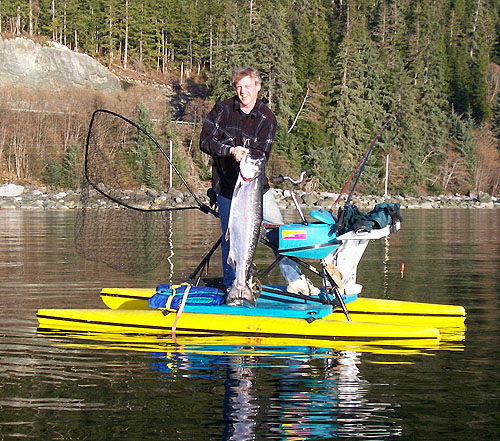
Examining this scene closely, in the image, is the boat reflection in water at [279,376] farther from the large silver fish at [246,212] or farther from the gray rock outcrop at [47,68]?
the gray rock outcrop at [47,68]

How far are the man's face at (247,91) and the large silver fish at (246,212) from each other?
0.53m

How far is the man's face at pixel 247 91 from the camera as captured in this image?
804 cm

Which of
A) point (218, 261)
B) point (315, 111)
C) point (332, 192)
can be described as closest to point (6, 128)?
point (332, 192)

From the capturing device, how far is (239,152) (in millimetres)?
7777

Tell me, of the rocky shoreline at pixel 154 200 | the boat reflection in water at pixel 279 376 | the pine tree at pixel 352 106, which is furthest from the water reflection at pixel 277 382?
the pine tree at pixel 352 106

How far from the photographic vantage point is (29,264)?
14.2m

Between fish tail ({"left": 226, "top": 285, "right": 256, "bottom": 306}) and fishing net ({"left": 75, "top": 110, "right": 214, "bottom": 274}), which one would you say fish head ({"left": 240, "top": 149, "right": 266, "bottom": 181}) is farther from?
fishing net ({"left": 75, "top": 110, "right": 214, "bottom": 274})

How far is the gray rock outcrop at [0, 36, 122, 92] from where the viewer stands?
70.1 m

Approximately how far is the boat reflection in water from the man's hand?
5.28 feet

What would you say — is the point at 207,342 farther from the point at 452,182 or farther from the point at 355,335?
the point at 452,182

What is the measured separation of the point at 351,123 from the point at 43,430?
6835 cm

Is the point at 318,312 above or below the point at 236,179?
below

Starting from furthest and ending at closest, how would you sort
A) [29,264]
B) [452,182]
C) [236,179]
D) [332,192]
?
1. [452,182]
2. [332,192]
3. [29,264]
4. [236,179]

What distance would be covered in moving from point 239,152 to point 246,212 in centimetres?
53
